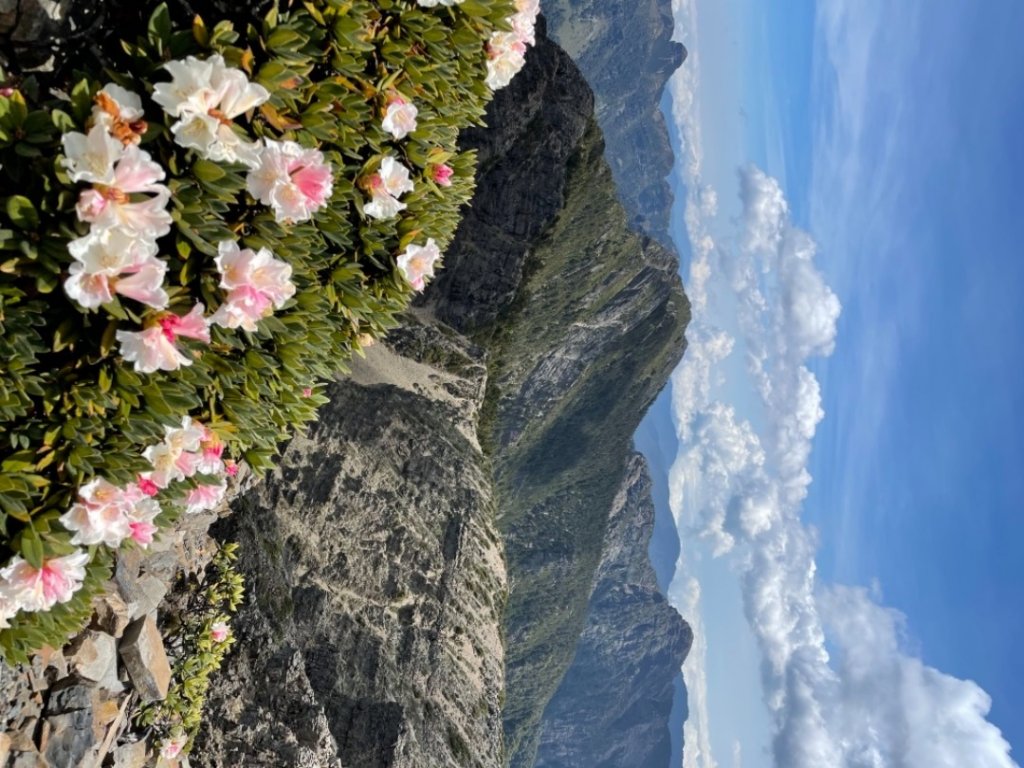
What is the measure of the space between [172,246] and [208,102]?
106 cm

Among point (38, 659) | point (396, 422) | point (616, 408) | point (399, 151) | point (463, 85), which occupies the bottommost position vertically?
point (38, 659)

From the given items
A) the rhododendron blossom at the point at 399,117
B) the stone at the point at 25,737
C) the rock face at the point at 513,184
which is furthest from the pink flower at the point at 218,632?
the rock face at the point at 513,184

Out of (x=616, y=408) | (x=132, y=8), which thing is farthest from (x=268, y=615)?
(x=616, y=408)

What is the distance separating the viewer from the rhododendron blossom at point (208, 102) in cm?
448

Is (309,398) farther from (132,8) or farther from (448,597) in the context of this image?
(448,597)

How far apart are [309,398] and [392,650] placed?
31.2 ft

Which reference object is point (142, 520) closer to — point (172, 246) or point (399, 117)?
point (172, 246)

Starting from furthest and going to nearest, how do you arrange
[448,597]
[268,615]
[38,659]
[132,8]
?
[448,597] → [268,615] → [38,659] → [132,8]

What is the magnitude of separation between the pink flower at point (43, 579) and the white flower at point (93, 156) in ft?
9.06

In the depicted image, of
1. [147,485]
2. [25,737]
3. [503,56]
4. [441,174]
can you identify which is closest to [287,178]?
[441,174]

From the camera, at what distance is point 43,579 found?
5.11 meters

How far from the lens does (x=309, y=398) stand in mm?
7641

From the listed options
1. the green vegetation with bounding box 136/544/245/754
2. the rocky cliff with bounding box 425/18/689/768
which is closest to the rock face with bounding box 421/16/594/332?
the rocky cliff with bounding box 425/18/689/768

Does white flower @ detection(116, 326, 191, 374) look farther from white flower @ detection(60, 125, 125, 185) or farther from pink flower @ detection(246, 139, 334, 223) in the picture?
pink flower @ detection(246, 139, 334, 223)
